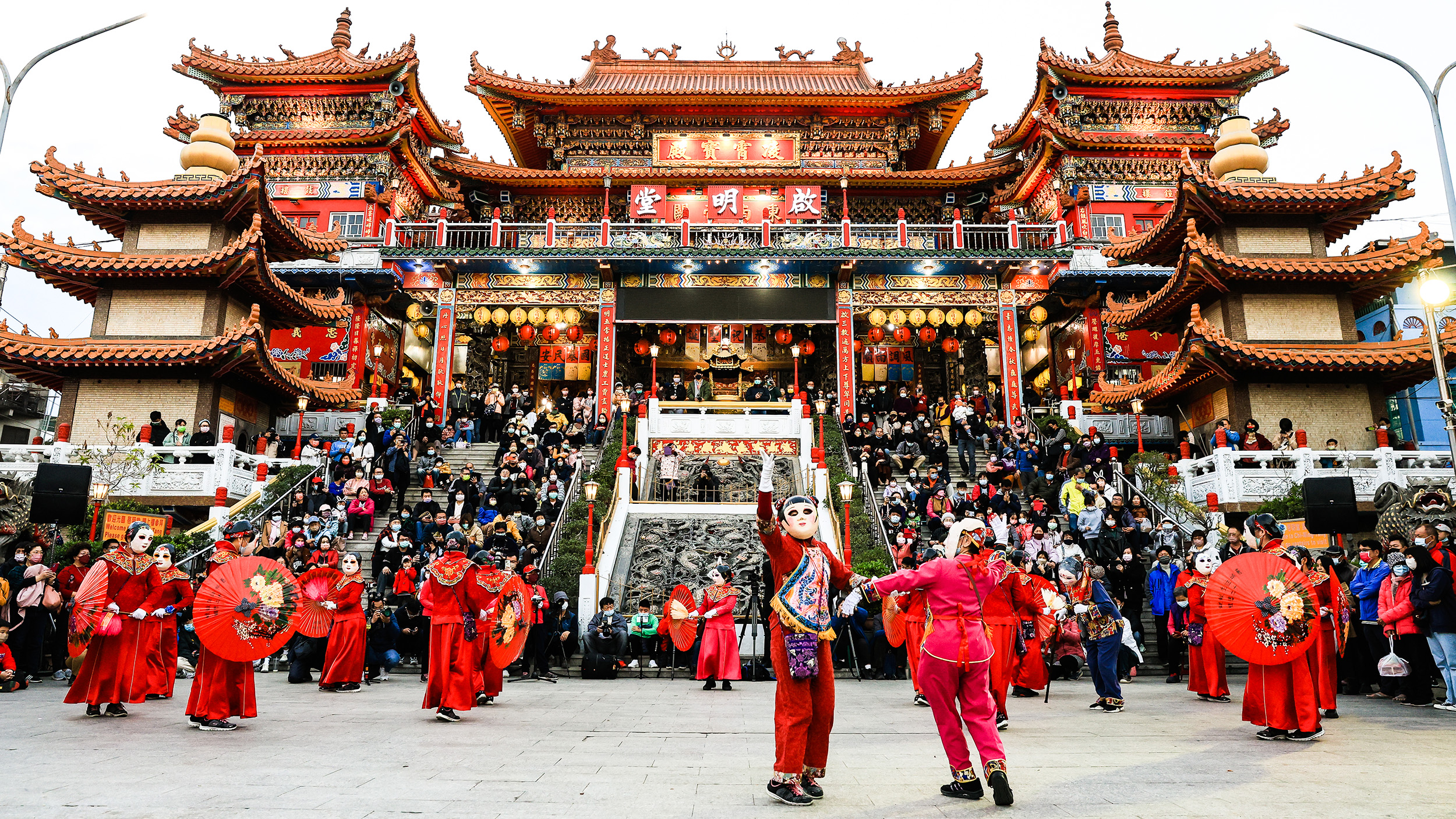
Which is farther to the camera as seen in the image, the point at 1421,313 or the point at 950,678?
the point at 1421,313

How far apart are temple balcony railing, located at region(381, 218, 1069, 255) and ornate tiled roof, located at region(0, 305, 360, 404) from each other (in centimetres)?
683

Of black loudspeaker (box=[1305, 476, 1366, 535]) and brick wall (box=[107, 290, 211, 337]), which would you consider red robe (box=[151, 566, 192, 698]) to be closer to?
brick wall (box=[107, 290, 211, 337])

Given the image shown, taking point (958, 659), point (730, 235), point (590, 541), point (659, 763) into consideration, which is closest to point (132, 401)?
point (590, 541)

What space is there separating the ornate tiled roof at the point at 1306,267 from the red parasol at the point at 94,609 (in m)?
17.3

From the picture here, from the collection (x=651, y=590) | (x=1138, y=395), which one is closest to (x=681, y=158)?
(x=1138, y=395)

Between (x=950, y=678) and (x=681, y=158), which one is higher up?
(x=681, y=158)

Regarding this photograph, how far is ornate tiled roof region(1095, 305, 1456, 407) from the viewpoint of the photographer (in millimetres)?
15938

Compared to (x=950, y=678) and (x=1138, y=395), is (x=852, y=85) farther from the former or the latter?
(x=950, y=678)

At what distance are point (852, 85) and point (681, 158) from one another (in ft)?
21.1

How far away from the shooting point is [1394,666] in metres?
8.07

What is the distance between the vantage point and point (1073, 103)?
26.2 m

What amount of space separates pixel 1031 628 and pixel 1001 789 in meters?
4.27

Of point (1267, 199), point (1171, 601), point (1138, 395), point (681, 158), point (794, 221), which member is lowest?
point (1171, 601)

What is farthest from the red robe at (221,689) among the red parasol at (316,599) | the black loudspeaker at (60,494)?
the black loudspeaker at (60,494)
